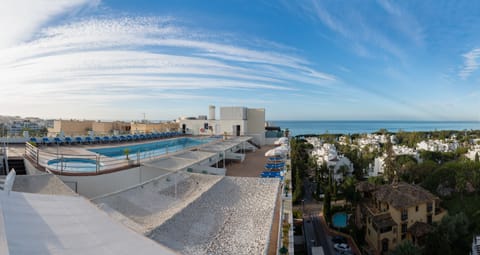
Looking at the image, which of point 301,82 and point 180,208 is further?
point 301,82

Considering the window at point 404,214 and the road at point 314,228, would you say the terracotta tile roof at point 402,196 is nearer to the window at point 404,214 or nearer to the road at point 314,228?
the window at point 404,214

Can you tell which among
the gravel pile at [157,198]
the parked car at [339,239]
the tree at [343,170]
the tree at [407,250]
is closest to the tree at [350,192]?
the parked car at [339,239]

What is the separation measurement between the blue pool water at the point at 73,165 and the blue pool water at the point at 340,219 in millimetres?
16891

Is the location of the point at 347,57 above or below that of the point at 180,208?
above

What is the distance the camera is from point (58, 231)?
1.97 m

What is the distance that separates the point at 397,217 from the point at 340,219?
440 cm

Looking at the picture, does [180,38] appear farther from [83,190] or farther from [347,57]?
[347,57]

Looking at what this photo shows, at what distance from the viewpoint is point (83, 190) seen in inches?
227

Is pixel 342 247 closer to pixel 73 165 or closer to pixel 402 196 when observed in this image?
pixel 402 196

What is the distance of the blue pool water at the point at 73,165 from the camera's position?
610cm

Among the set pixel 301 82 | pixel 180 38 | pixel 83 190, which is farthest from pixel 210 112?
pixel 83 190

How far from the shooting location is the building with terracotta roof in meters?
16.1

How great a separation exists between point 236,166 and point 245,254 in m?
6.36

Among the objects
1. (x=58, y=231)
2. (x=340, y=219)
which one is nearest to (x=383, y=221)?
(x=340, y=219)
